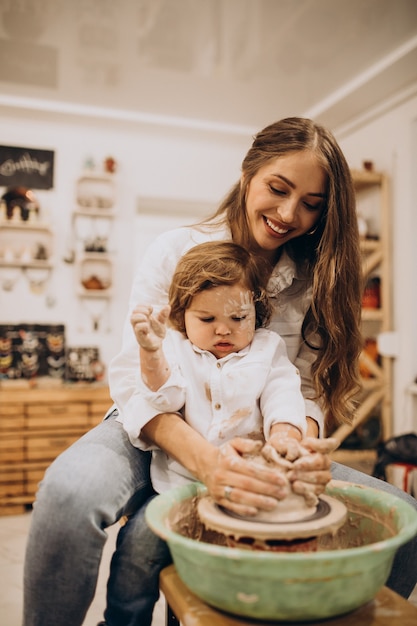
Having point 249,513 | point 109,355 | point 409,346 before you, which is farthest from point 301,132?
point 109,355

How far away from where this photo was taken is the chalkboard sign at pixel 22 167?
13.1ft

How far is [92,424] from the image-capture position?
3463mm

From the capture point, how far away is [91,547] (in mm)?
997

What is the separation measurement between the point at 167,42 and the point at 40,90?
1.21 meters

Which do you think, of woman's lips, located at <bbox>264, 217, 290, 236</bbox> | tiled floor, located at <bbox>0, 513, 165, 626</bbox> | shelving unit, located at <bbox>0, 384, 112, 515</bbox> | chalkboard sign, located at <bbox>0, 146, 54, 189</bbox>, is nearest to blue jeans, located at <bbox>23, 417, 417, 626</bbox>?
woman's lips, located at <bbox>264, 217, 290, 236</bbox>

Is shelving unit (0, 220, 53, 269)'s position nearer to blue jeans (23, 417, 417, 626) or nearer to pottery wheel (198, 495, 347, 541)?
blue jeans (23, 417, 417, 626)

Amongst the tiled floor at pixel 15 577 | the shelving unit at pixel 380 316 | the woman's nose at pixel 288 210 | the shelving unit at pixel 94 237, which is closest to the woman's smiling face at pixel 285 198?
the woman's nose at pixel 288 210

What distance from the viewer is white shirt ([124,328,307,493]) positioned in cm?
115

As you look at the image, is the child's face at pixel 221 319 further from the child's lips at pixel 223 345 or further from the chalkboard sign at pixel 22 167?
the chalkboard sign at pixel 22 167

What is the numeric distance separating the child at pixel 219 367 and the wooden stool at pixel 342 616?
316 mm

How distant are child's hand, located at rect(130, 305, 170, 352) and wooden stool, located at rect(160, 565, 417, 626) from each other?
1.45ft

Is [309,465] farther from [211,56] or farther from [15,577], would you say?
[211,56]

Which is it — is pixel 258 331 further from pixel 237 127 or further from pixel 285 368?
pixel 237 127

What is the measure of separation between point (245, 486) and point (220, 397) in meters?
0.35
